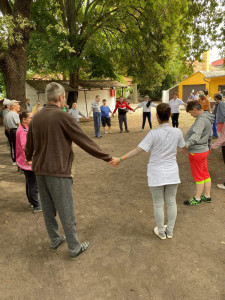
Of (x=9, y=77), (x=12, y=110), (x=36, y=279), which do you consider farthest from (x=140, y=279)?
(x=9, y=77)

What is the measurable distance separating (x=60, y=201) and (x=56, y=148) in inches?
24.8

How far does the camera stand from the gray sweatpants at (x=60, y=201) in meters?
2.82

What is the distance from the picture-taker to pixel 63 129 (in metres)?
2.75

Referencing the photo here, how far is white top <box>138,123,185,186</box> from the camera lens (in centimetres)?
307

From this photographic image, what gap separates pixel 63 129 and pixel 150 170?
1.27 meters

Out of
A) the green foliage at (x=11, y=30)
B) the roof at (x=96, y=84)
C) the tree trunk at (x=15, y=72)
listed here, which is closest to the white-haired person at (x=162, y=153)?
the green foliage at (x=11, y=30)

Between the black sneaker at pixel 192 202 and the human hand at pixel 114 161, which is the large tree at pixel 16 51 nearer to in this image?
the human hand at pixel 114 161

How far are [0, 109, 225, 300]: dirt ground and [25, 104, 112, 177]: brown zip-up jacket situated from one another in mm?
1209

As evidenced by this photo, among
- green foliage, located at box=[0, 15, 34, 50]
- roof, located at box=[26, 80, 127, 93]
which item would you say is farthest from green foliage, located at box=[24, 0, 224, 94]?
roof, located at box=[26, 80, 127, 93]

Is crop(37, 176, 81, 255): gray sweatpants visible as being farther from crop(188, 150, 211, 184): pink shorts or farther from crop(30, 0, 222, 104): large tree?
crop(30, 0, 222, 104): large tree

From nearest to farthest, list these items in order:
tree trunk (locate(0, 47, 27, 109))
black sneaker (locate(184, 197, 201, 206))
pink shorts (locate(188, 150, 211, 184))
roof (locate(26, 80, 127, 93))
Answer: pink shorts (locate(188, 150, 211, 184))
black sneaker (locate(184, 197, 201, 206))
tree trunk (locate(0, 47, 27, 109))
roof (locate(26, 80, 127, 93))

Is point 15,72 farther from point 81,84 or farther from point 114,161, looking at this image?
point 81,84

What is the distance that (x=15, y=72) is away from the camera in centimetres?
970

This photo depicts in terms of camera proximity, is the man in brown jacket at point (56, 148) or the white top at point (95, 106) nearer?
the man in brown jacket at point (56, 148)
